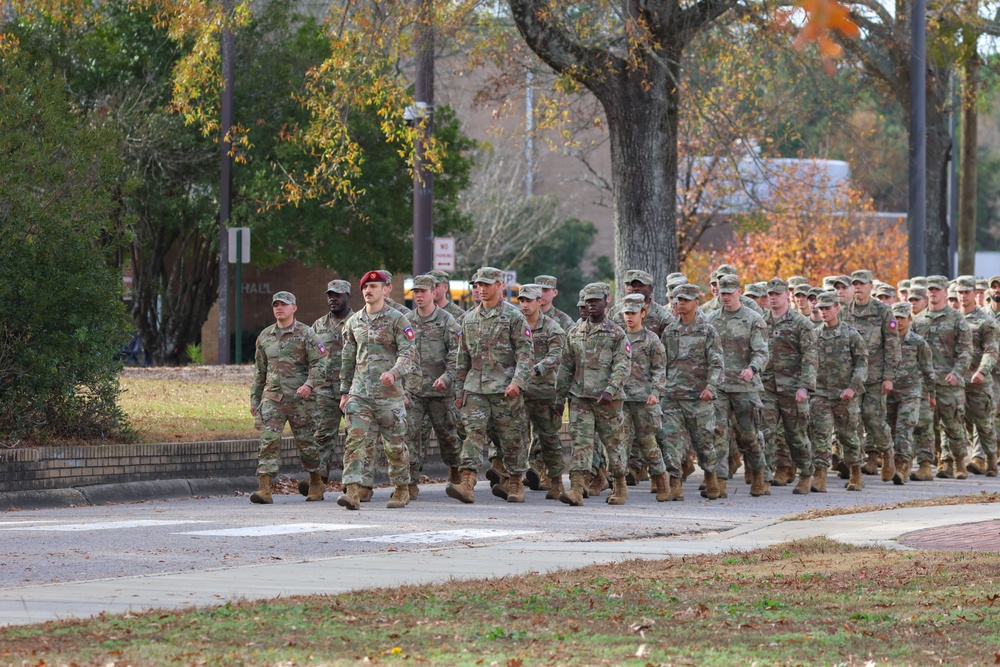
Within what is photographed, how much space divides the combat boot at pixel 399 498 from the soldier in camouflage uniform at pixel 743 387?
3228 millimetres

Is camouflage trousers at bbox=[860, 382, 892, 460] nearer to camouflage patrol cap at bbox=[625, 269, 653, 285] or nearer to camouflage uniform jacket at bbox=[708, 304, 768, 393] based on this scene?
camouflage uniform jacket at bbox=[708, 304, 768, 393]

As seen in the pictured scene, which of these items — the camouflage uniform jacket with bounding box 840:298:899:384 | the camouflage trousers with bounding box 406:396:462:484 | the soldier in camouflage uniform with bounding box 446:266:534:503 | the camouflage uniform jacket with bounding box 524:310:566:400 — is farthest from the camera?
the camouflage uniform jacket with bounding box 840:298:899:384

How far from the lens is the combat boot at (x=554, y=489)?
16.4 m

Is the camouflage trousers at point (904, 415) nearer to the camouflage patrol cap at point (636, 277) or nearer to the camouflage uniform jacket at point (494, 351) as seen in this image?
the camouflage patrol cap at point (636, 277)

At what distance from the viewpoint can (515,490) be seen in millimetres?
16016

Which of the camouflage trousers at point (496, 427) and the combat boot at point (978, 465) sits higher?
the camouflage trousers at point (496, 427)

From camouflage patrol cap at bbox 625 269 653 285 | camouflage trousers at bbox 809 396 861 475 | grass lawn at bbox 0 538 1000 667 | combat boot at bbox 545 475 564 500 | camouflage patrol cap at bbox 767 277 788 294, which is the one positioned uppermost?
camouflage patrol cap at bbox 625 269 653 285

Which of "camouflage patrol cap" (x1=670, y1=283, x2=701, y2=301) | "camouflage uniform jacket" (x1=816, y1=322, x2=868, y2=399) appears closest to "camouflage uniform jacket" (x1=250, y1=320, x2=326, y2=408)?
"camouflage patrol cap" (x1=670, y1=283, x2=701, y2=301)

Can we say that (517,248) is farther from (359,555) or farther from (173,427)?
(359,555)

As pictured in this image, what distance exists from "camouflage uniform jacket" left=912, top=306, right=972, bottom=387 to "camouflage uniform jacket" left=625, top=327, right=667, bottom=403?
4.97 meters

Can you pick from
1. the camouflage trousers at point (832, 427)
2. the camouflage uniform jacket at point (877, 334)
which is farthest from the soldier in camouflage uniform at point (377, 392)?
the camouflage uniform jacket at point (877, 334)

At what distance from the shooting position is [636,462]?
18156 millimetres

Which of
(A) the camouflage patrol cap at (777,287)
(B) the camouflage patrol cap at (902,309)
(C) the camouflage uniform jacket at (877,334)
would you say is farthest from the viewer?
(B) the camouflage patrol cap at (902,309)

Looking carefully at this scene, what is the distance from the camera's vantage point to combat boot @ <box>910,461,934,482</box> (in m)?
19.4
